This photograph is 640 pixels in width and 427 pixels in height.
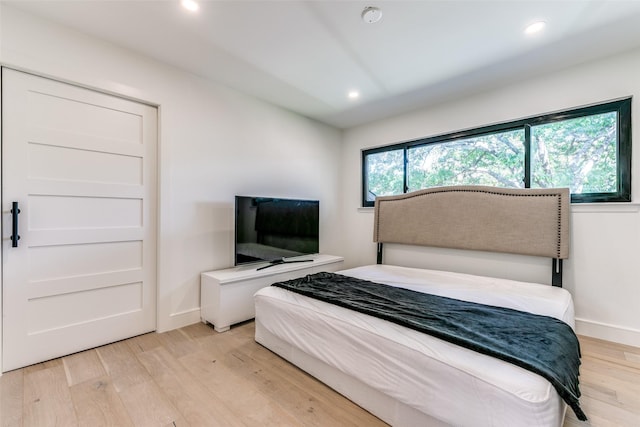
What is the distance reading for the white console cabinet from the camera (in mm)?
2551

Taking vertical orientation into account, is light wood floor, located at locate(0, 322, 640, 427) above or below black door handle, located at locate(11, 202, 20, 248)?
below

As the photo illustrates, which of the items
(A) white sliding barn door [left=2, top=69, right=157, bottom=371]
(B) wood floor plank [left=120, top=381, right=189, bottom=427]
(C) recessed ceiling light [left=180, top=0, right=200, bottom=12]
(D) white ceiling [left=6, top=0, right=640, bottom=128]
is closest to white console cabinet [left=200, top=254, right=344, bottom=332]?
(A) white sliding barn door [left=2, top=69, right=157, bottom=371]

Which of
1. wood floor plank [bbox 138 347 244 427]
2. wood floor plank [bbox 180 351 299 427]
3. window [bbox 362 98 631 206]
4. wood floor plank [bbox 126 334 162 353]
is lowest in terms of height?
wood floor plank [bbox 126 334 162 353]

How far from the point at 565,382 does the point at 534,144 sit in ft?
8.27

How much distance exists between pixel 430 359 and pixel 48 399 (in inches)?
88.0

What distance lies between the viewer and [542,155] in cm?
276

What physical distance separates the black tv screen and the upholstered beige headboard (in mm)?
975

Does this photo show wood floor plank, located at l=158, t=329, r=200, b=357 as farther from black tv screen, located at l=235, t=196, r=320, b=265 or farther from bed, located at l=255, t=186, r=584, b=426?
black tv screen, located at l=235, t=196, r=320, b=265

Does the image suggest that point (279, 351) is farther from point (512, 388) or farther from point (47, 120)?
point (47, 120)

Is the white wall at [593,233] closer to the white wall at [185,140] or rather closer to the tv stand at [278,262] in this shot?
the tv stand at [278,262]

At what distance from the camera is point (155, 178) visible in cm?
254

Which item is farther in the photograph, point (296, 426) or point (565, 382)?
point (296, 426)

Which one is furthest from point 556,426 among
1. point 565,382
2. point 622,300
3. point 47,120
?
point 47,120

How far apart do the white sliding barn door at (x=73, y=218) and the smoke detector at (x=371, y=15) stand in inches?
80.7
